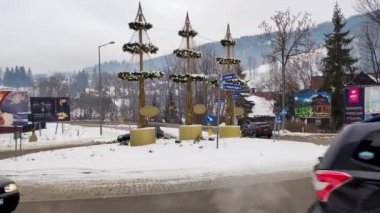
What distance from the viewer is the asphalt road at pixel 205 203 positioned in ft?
33.8

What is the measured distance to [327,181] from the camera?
14.8ft

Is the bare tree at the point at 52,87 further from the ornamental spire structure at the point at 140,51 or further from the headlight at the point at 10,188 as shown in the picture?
the headlight at the point at 10,188

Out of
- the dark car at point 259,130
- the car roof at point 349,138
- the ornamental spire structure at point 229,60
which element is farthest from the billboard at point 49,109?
the car roof at point 349,138

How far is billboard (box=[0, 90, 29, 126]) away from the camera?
6675 cm

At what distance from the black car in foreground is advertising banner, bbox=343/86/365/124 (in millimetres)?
39292

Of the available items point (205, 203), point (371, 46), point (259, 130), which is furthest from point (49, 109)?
point (205, 203)

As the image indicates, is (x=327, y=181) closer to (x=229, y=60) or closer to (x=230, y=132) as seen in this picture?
(x=230, y=132)

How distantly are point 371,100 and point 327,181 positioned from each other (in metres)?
39.3

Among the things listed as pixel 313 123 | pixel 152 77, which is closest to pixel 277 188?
pixel 152 77

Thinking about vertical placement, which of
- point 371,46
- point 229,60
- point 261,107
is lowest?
point 261,107

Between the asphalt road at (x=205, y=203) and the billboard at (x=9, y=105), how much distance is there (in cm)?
5806

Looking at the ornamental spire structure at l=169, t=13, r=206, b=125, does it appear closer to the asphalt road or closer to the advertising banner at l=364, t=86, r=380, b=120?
the asphalt road

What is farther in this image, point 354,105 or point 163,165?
point 354,105

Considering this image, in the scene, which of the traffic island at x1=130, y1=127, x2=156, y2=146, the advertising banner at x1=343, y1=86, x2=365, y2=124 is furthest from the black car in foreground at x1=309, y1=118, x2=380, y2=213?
the advertising banner at x1=343, y1=86, x2=365, y2=124
